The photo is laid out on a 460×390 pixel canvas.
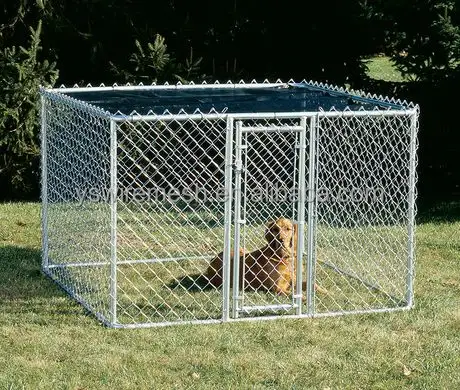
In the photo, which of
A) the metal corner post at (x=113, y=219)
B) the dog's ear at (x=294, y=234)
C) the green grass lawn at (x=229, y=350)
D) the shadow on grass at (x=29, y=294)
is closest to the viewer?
the green grass lawn at (x=229, y=350)

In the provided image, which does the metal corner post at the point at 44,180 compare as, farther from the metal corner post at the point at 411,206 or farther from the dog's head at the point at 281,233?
the metal corner post at the point at 411,206

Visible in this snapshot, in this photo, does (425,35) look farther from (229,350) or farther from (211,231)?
(229,350)

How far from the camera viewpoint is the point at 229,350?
7.16 metres

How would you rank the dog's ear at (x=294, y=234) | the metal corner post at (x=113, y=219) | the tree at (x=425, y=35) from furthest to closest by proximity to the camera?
the tree at (x=425, y=35), the dog's ear at (x=294, y=234), the metal corner post at (x=113, y=219)

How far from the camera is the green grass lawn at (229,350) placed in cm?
659

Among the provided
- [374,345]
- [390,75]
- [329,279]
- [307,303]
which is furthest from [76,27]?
[390,75]

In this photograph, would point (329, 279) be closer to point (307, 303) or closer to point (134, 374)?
point (307, 303)

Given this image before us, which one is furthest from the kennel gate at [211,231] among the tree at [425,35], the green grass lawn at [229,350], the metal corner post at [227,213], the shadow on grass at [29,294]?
the tree at [425,35]

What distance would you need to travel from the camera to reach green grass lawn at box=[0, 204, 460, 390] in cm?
659

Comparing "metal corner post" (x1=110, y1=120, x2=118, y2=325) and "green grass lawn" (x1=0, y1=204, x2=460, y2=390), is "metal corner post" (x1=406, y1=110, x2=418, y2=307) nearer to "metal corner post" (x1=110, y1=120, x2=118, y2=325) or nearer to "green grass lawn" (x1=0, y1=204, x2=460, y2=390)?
"green grass lawn" (x1=0, y1=204, x2=460, y2=390)

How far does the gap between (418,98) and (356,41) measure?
3.71ft

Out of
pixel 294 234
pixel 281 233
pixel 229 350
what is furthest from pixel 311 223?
pixel 229 350

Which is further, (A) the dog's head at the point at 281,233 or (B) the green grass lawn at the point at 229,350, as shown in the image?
(A) the dog's head at the point at 281,233

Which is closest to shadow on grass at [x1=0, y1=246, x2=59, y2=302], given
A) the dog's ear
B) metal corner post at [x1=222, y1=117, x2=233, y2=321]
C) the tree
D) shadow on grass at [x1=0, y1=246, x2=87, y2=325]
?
shadow on grass at [x1=0, y1=246, x2=87, y2=325]
